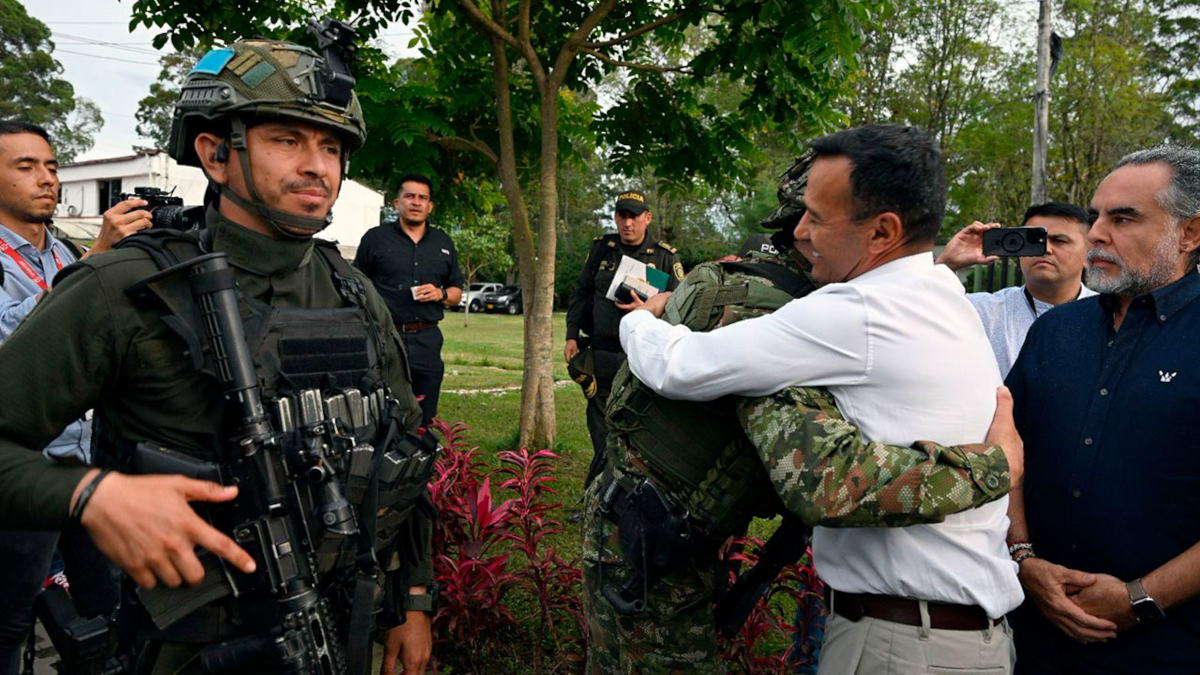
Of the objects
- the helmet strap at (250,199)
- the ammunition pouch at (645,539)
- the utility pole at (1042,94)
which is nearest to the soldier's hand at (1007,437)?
the ammunition pouch at (645,539)

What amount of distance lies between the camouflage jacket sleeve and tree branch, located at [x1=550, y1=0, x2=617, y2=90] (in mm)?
5265

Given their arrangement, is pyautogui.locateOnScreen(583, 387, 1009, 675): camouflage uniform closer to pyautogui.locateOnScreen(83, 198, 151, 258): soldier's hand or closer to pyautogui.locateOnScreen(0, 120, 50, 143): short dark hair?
pyautogui.locateOnScreen(83, 198, 151, 258): soldier's hand

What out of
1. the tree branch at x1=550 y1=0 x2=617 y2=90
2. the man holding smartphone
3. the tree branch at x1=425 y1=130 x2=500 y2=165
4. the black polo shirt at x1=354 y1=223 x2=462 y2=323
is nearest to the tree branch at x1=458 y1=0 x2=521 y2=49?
the tree branch at x1=550 y1=0 x2=617 y2=90

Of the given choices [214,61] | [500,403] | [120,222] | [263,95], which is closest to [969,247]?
[263,95]

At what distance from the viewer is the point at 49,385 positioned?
5.07ft

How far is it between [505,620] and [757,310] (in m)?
2.20

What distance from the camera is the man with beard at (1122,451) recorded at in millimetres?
1941

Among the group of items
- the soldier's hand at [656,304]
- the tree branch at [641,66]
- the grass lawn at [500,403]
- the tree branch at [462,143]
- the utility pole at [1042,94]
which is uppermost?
the utility pole at [1042,94]

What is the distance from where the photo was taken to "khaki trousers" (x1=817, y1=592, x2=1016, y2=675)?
164 centimetres

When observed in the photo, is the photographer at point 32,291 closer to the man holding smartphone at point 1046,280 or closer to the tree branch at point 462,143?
the tree branch at point 462,143

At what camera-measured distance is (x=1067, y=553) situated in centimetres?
211

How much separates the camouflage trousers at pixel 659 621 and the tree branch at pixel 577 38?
4.81m

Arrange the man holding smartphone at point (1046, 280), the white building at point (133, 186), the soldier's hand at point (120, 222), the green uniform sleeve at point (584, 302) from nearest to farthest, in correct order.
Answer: the soldier's hand at point (120, 222) → the man holding smartphone at point (1046, 280) → the green uniform sleeve at point (584, 302) → the white building at point (133, 186)

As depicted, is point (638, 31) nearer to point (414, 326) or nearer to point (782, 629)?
point (414, 326)
